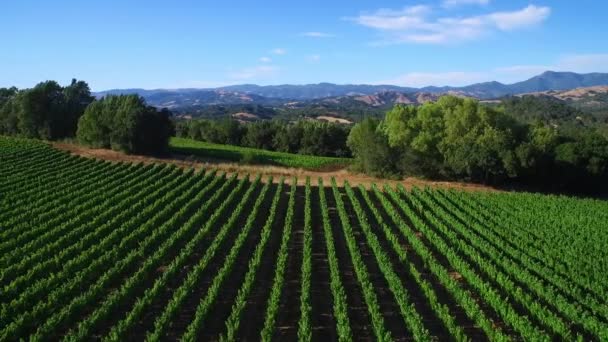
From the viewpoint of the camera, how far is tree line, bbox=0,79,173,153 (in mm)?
58250

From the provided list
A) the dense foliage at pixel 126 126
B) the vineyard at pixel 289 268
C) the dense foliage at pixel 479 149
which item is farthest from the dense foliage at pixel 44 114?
the dense foliage at pixel 479 149

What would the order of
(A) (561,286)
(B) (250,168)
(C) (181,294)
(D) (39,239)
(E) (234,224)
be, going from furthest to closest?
(B) (250,168)
(E) (234,224)
(D) (39,239)
(A) (561,286)
(C) (181,294)

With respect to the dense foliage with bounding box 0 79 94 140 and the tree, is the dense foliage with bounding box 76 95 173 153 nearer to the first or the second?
the dense foliage with bounding box 0 79 94 140

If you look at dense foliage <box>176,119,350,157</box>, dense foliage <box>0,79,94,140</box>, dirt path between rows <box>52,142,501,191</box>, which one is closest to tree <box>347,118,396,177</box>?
dirt path between rows <box>52,142,501,191</box>

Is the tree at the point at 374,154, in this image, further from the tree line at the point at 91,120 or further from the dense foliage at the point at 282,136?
the tree line at the point at 91,120

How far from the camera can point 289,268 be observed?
22422 millimetres

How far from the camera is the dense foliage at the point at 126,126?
190 ft

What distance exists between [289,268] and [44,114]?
56331 mm

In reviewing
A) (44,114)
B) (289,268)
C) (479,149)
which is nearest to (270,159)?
(479,149)

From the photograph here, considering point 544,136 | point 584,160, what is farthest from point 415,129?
point 584,160

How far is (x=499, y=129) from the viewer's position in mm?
48250

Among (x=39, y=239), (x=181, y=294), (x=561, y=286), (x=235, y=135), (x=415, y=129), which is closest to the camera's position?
(x=181, y=294)

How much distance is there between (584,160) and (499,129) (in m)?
8.08

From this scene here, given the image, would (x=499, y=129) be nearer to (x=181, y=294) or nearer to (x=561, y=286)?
(x=561, y=286)
